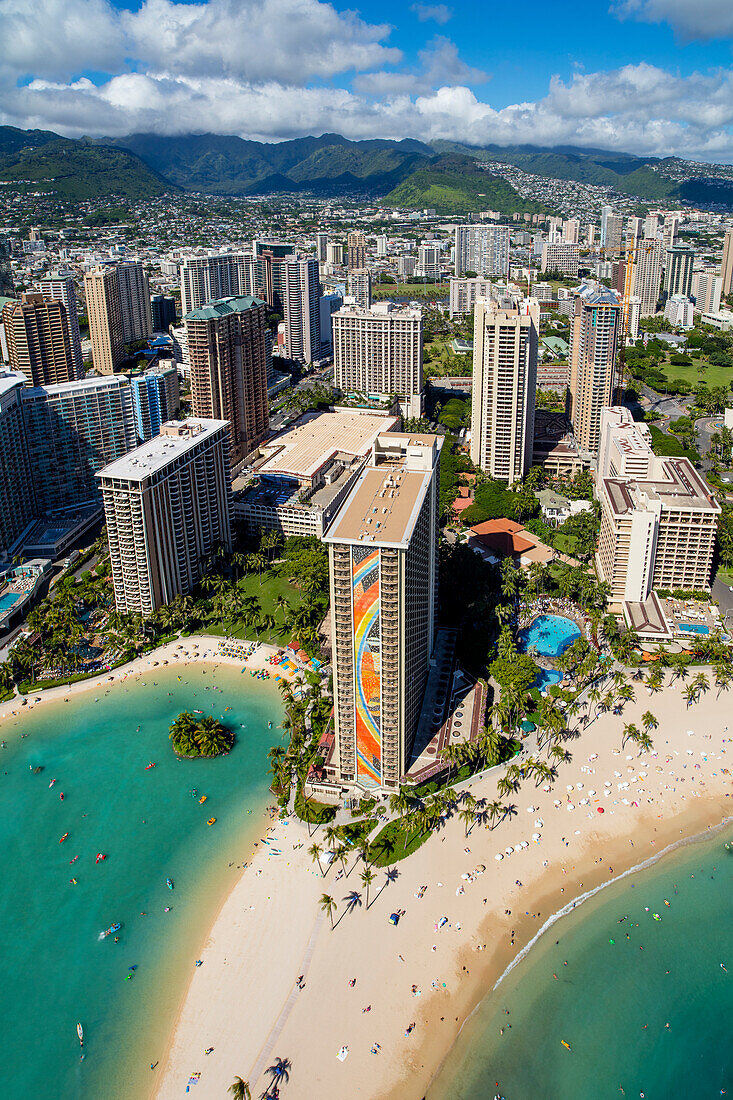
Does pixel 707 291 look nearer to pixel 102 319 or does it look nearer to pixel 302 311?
pixel 302 311

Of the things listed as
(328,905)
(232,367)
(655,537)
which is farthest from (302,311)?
(328,905)

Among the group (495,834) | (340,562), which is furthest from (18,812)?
(495,834)

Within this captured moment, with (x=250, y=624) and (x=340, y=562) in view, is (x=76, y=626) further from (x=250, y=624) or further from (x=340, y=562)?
(x=340, y=562)

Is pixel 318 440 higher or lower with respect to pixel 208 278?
lower

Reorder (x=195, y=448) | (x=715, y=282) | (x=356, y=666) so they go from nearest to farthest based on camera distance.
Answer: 1. (x=356, y=666)
2. (x=195, y=448)
3. (x=715, y=282)

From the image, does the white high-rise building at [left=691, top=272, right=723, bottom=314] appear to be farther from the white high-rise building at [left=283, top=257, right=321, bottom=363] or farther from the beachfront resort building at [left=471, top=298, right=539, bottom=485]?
the beachfront resort building at [left=471, top=298, right=539, bottom=485]

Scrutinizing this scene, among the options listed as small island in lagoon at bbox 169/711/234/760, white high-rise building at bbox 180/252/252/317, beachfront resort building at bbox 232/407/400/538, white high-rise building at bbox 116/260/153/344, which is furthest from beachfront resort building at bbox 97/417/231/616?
white high-rise building at bbox 180/252/252/317
